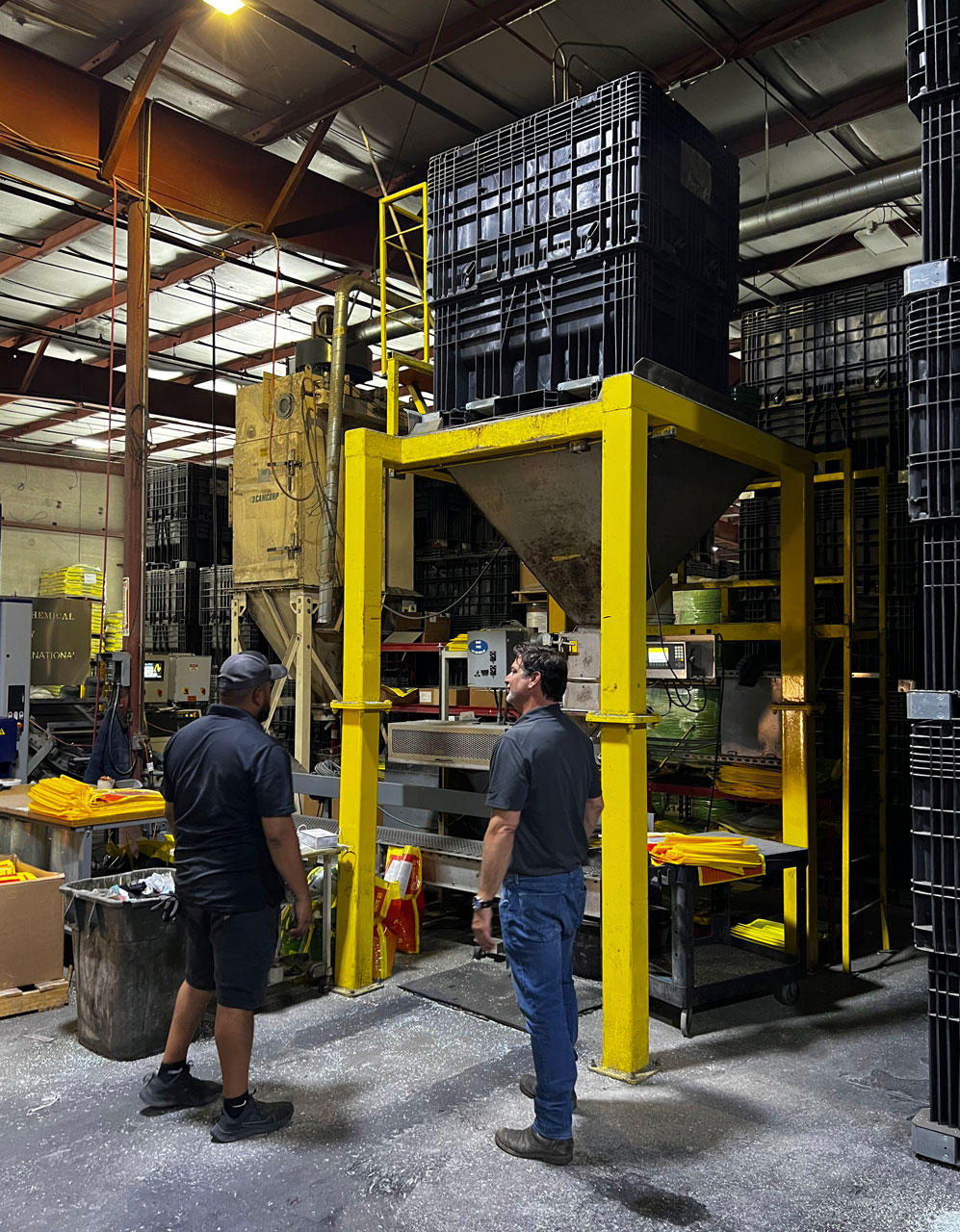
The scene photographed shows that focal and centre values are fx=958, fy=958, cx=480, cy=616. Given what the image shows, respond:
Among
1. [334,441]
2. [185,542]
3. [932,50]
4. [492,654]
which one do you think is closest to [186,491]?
[185,542]

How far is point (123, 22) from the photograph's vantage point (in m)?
7.84

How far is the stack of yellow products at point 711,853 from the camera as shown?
5672 mm

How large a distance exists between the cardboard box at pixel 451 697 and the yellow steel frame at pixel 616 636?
4078 mm

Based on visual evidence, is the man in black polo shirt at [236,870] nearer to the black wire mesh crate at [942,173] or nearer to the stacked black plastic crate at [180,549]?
the black wire mesh crate at [942,173]

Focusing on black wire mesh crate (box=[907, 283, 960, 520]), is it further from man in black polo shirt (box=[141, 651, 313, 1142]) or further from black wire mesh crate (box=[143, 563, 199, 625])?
black wire mesh crate (box=[143, 563, 199, 625])

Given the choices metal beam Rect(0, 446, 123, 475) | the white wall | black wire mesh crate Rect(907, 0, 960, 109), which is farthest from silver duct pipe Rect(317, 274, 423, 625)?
metal beam Rect(0, 446, 123, 475)

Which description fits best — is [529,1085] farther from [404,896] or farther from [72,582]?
[72,582]

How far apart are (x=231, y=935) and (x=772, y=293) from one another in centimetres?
1137

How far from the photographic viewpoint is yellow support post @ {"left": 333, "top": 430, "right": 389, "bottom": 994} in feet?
20.2

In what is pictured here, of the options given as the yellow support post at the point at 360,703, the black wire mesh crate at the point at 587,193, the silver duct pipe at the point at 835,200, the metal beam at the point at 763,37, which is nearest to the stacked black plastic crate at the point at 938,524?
the black wire mesh crate at the point at 587,193

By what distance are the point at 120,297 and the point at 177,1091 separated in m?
12.2

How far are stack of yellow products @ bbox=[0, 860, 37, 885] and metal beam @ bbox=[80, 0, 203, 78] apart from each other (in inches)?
253

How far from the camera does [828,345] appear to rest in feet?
27.9

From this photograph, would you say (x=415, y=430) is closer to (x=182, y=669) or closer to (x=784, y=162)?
(x=784, y=162)
